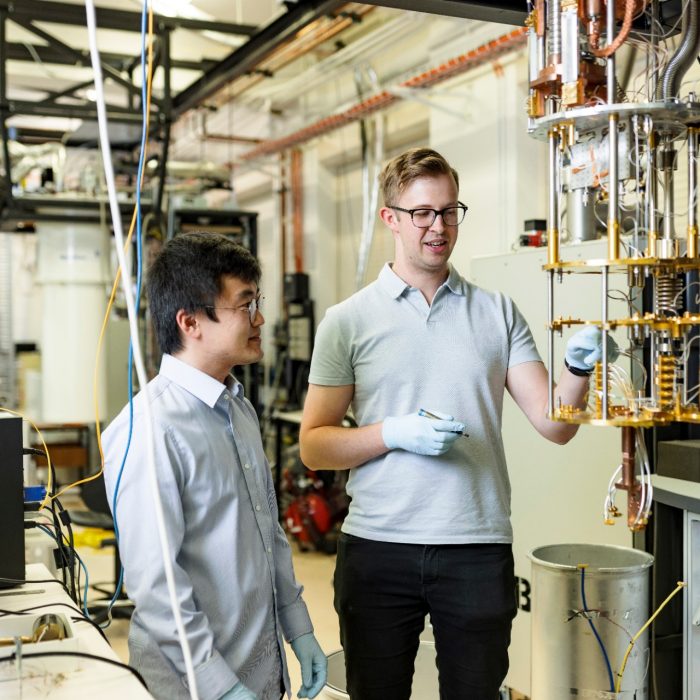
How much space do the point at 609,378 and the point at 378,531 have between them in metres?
0.66

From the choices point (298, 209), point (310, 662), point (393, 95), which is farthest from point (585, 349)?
point (298, 209)

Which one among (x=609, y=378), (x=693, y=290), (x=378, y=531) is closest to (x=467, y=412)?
(x=378, y=531)

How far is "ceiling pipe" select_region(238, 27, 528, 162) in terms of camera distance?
13.0 ft

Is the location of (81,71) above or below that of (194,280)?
above

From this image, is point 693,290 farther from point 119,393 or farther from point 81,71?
point 81,71

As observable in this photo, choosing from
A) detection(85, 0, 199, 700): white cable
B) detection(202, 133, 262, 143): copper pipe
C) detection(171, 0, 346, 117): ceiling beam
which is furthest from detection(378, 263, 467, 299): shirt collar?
detection(202, 133, 262, 143): copper pipe

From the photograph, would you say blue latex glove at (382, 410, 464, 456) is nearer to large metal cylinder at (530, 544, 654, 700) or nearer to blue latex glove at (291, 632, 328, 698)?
blue latex glove at (291, 632, 328, 698)

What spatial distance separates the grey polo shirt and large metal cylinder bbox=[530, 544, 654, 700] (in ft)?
2.03

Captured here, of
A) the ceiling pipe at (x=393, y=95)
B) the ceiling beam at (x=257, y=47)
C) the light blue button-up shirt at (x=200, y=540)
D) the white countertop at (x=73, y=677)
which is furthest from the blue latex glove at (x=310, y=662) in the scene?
the ceiling beam at (x=257, y=47)

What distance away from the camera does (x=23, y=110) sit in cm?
423

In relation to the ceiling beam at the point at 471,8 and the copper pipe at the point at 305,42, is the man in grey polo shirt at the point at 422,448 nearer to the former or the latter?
the ceiling beam at the point at 471,8

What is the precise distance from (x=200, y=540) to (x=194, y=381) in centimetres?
24

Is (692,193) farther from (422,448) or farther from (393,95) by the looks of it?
(393,95)

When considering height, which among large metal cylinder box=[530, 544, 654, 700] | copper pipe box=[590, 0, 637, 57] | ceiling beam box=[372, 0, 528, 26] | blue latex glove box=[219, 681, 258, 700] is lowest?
large metal cylinder box=[530, 544, 654, 700]
